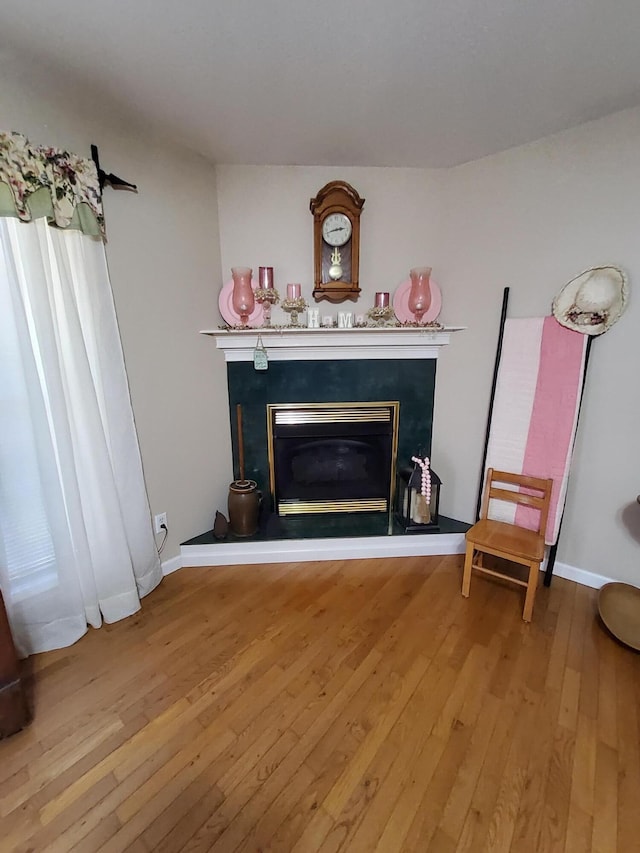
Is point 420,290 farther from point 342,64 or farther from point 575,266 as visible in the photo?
point 342,64

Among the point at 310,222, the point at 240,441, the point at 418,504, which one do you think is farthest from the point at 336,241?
the point at 418,504

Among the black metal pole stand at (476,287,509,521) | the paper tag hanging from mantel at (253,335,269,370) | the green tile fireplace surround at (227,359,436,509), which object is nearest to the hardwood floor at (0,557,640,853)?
the black metal pole stand at (476,287,509,521)

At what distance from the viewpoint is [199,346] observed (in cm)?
224

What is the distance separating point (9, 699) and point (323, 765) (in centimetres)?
111

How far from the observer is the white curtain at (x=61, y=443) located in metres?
1.45

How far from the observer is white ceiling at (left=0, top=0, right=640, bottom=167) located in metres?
1.19

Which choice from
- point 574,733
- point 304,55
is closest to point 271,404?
point 304,55

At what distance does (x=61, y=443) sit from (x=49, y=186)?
3.30 feet

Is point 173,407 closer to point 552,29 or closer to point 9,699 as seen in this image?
point 9,699

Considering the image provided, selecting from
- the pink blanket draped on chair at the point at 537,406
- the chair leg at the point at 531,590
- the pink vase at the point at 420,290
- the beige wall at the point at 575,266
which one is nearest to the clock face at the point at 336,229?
the pink vase at the point at 420,290

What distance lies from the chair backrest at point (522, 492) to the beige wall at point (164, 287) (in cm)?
166

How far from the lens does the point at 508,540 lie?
76.2 inches

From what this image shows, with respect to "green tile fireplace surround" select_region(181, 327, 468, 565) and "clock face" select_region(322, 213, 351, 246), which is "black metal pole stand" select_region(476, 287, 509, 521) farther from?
"clock face" select_region(322, 213, 351, 246)

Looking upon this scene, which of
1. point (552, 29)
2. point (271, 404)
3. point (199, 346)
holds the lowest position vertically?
point (271, 404)
